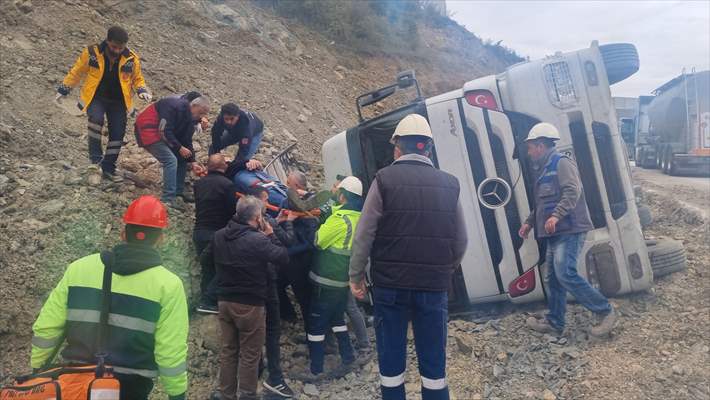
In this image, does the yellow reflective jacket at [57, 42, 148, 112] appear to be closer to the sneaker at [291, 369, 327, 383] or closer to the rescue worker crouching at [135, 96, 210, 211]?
the rescue worker crouching at [135, 96, 210, 211]

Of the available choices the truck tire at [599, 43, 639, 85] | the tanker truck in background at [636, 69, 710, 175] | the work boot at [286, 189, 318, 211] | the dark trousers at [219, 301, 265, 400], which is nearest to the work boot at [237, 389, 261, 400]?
the dark trousers at [219, 301, 265, 400]

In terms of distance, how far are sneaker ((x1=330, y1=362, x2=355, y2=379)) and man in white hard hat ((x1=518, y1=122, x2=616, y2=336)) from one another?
1.77 m

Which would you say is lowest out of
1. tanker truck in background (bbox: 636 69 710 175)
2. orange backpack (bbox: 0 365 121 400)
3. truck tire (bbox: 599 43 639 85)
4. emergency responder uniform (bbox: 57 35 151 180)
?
tanker truck in background (bbox: 636 69 710 175)

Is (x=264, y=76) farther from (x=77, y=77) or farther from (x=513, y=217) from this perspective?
(x=513, y=217)

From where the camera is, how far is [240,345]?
11.7ft

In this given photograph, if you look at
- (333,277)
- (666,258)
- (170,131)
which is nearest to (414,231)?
Result: (333,277)

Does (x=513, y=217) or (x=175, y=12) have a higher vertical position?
(x=175, y=12)

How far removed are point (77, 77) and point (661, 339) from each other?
18.2 ft

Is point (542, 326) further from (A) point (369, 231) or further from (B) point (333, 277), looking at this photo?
(A) point (369, 231)

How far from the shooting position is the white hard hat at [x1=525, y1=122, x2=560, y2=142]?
4.01 m

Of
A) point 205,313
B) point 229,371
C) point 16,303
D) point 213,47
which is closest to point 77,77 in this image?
point 16,303

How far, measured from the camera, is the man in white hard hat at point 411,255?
9.55ft

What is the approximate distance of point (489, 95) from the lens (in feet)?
14.3

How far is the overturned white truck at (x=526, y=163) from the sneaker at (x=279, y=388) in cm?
158
